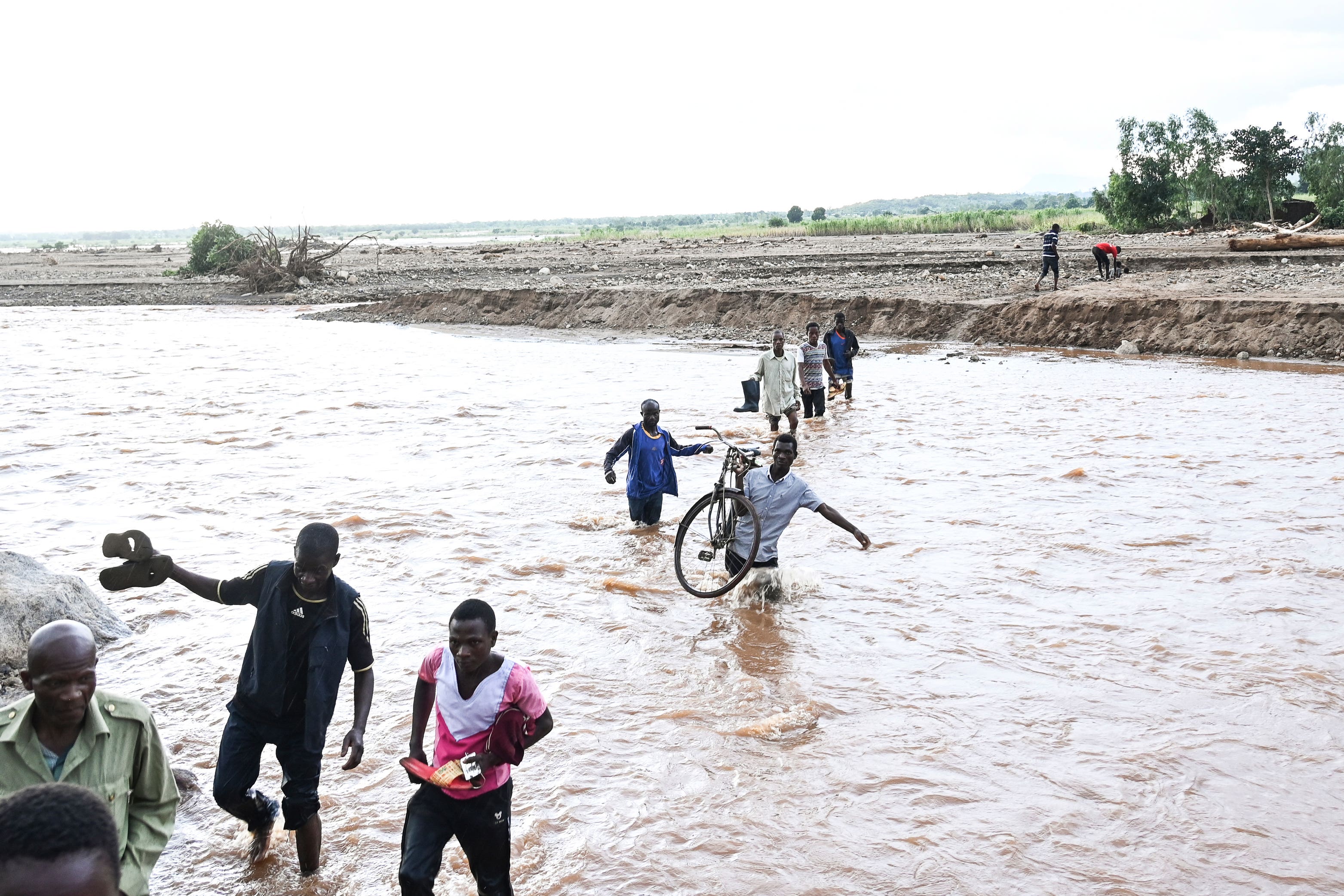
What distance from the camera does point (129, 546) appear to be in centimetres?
437

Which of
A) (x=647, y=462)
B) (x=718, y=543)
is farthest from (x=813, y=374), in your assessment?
(x=718, y=543)

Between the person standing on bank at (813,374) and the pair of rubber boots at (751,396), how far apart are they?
11.4 ft

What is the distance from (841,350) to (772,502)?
28.8ft

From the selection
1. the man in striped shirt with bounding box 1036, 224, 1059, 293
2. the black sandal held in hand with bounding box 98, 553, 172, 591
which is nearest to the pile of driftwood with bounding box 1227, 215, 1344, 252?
the man in striped shirt with bounding box 1036, 224, 1059, 293

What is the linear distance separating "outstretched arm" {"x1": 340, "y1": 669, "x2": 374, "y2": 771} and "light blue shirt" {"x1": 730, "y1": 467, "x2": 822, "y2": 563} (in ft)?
13.0

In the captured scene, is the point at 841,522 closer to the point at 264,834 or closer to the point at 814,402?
the point at 264,834

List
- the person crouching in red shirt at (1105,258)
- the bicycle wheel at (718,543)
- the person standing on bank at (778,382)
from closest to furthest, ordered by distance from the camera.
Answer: the bicycle wheel at (718,543)
the person standing on bank at (778,382)
the person crouching in red shirt at (1105,258)

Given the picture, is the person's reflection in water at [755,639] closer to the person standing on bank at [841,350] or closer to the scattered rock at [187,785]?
the scattered rock at [187,785]

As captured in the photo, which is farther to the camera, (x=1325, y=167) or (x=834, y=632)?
(x=1325, y=167)

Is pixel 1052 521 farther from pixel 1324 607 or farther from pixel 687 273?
pixel 687 273

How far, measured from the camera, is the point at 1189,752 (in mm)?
5914

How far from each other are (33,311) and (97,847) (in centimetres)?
4128

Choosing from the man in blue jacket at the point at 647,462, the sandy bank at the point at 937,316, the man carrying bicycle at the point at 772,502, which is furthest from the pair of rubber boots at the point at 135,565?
the sandy bank at the point at 937,316

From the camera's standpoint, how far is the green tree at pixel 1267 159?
133ft
